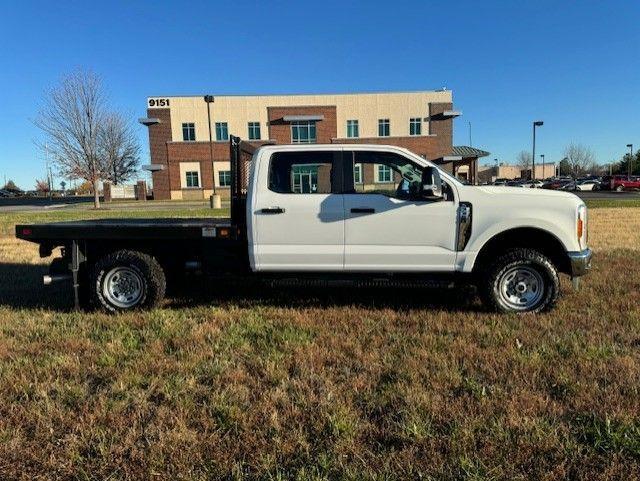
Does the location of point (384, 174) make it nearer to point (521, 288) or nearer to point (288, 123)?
point (521, 288)

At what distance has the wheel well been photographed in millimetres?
5672

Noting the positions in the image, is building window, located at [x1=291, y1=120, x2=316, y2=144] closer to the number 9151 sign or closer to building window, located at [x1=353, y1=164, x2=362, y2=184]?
the number 9151 sign

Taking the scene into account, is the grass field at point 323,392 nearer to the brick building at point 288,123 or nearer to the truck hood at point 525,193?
the truck hood at point 525,193

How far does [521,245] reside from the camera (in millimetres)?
5820

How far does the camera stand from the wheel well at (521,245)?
223 inches

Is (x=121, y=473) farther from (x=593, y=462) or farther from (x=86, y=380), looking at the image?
(x=593, y=462)

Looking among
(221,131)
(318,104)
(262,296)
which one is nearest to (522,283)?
(262,296)

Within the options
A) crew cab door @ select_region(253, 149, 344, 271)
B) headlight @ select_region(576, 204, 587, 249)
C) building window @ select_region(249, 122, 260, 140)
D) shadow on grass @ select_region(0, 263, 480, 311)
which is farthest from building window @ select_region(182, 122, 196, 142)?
headlight @ select_region(576, 204, 587, 249)

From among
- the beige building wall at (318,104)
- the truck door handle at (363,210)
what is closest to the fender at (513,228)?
the truck door handle at (363,210)

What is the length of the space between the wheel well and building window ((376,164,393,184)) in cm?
128

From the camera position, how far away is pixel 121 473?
2.77 metres

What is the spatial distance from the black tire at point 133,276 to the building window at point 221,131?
46.3 metres

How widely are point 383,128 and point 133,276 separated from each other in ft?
154

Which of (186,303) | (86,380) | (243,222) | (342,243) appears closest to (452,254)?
(342,243)
